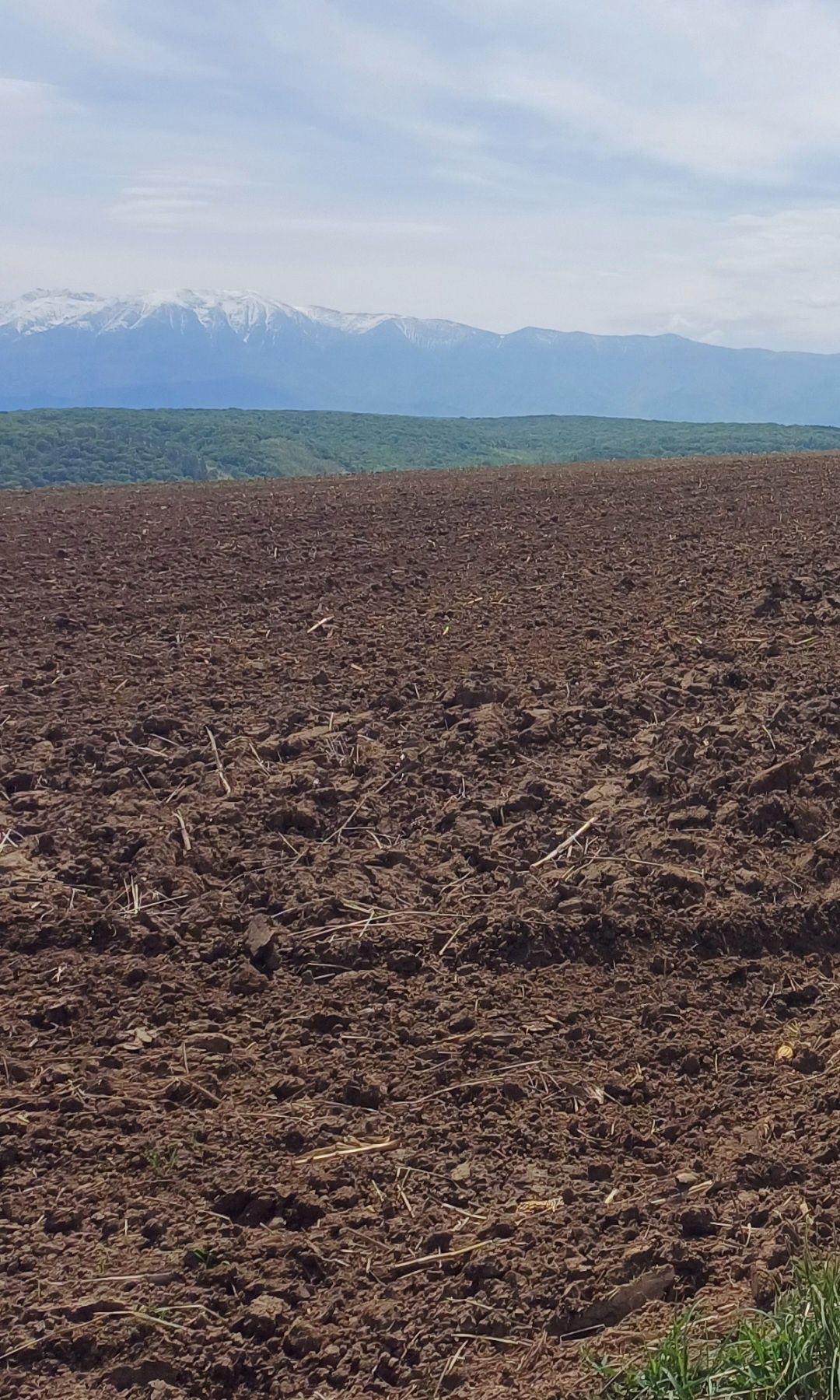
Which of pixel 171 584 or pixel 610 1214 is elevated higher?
pixel 171 584

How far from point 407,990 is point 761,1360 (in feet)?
5.95

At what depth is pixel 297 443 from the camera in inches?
3004

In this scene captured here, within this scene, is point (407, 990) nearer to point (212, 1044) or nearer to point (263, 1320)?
point (212, 1044)

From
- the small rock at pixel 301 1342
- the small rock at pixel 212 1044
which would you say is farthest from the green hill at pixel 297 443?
the small rock at pixel 301 1342

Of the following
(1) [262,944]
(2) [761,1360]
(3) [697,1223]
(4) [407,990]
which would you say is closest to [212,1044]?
(1) [262,944]

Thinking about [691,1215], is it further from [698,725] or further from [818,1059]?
[698,725]

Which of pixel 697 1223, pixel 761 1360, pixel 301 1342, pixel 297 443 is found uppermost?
pixel 297 443

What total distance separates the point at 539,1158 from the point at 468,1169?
0.70 ft

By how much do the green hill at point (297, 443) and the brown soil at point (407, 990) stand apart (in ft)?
120

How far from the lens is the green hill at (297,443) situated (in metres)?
55.9

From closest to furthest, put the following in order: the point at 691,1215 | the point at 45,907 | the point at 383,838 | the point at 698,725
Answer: the point at 691,1215, the point at 45,907, the point at 383,838, the point at 698,725

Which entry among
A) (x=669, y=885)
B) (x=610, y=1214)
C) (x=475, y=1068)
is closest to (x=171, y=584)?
(x=669, y=885)

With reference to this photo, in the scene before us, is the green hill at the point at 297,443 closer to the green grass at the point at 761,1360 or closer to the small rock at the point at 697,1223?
the small rock at the point at 697,1223

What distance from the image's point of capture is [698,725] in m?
5.83
